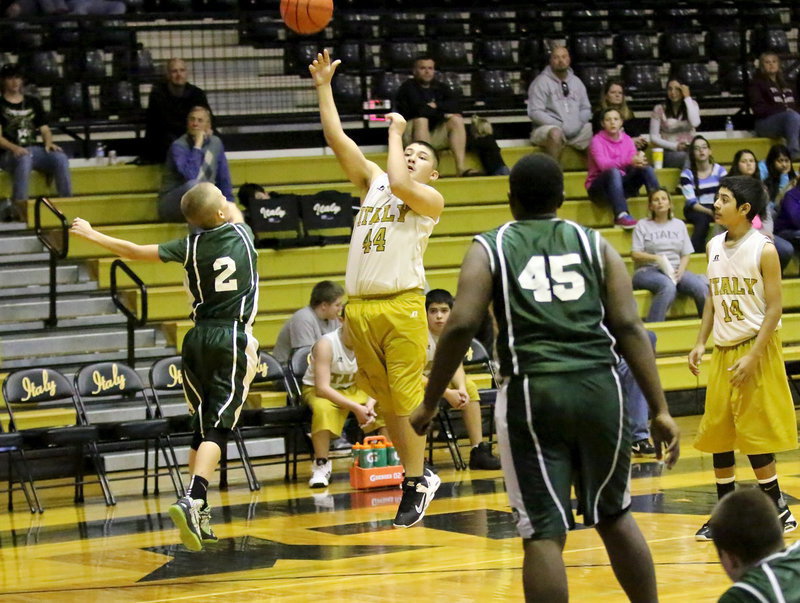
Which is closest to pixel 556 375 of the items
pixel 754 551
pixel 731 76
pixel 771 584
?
pixel 754 551

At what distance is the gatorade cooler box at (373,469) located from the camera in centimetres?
970

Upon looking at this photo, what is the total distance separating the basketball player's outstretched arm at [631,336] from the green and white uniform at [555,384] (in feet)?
0.15

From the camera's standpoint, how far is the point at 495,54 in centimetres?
1586

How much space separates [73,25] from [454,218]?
14.8 feet

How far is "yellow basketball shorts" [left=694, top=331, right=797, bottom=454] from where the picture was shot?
22.7 ft

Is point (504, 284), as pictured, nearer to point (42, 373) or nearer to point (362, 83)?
point (42, 373)

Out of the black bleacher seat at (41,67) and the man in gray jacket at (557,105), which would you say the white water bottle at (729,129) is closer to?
the man in gray jacket at (557,105)

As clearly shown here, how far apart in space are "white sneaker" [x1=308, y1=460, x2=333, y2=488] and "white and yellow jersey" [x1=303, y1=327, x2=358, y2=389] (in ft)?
2.16

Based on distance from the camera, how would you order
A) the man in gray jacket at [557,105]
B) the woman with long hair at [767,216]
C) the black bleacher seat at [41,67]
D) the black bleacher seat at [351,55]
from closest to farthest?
the woman with long hair at [767,216] < the black bleacher seat at [41,67] < the man in gray jacket at [557,105] < the black bleacher seat at [351,55]

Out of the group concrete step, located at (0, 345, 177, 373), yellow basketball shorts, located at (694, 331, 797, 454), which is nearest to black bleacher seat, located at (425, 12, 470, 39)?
concrete step, located at (0, 345, 177, 373)

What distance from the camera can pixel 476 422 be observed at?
10.5 meters

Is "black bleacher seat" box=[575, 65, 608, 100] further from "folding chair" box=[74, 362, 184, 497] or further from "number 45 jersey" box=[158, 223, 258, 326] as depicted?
"number 45 jersey" box=[158, 223, 258, 326]

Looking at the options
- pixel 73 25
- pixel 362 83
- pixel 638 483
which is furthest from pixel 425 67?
pixel 638 483

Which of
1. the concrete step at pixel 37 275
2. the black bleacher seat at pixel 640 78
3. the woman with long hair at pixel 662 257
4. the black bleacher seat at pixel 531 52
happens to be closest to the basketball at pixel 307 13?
the concrete step at pixel 37 275
